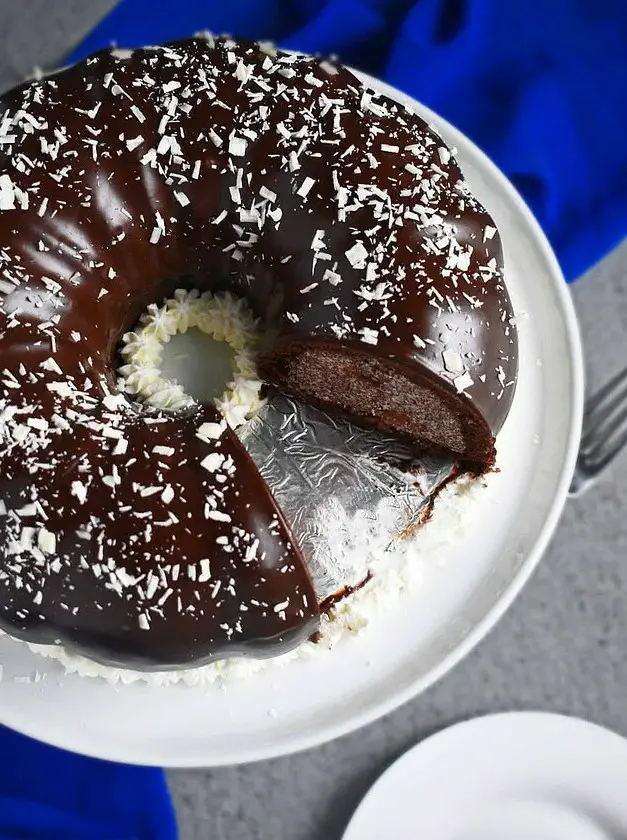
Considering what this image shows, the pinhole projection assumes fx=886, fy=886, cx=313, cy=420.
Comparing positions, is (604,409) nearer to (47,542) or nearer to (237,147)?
(237,147)

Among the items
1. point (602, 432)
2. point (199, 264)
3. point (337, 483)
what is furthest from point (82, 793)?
point (602, 432)

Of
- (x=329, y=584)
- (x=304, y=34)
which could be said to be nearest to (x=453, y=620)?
(x=329, y=584)

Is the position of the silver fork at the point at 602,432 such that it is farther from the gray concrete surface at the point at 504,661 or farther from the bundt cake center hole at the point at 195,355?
the bundt cake center hole at the point at 195,355

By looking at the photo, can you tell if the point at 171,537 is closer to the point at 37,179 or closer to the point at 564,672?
the point at 37,179

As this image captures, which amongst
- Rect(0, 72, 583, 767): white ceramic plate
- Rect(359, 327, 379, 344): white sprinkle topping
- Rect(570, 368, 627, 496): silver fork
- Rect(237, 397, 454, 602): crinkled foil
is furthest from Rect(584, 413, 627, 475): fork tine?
Rect(359, 327, 379, 344): white sprinkle topping

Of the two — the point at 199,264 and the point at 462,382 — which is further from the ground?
the point at 462,382

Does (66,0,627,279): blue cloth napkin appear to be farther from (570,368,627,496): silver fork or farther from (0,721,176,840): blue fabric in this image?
(0,721,176,840): blue fabric
